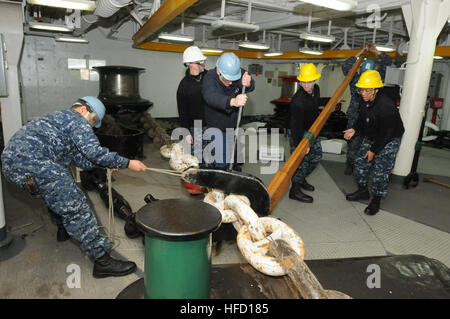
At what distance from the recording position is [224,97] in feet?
9.51

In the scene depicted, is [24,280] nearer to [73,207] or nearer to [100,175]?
[73,207]

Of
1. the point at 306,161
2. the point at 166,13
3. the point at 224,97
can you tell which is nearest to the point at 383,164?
the point at 306,161

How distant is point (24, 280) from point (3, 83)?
5.75ft

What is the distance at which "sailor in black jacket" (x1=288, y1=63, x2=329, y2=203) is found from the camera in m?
4.05

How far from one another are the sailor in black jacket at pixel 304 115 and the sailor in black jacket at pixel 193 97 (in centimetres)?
123

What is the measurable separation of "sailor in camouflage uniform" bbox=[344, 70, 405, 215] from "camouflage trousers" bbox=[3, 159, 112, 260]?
315cm

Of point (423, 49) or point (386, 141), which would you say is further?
point (423, 49)

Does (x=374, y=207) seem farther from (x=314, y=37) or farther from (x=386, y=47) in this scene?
(x=386, y=47)

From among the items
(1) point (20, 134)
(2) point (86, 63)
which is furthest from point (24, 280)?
(2) point (86, 63)

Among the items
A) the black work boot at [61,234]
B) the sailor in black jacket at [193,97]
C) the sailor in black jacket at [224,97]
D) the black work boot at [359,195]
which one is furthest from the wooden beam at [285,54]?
the black work boot at [61,234]

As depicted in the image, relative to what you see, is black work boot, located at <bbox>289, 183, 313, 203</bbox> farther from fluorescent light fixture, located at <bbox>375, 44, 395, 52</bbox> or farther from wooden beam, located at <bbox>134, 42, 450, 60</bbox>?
wooden beam, located at <bbox>134, 42, 450, 60</bbox>

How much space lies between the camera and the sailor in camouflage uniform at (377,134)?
3.68 meters

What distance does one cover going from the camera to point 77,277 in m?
2.49

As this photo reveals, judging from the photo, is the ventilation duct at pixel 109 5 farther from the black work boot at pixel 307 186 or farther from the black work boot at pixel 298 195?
the black work boot at pixel 307 186
